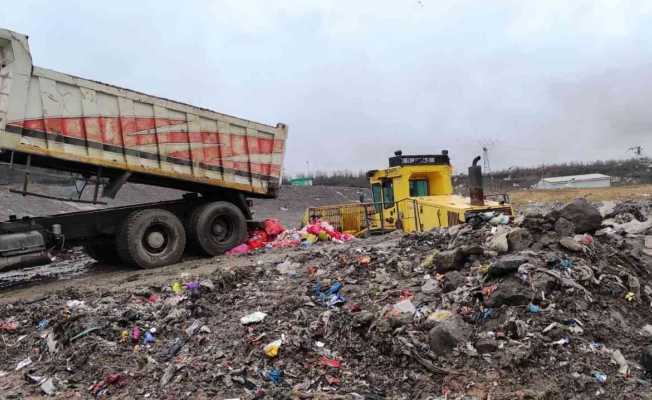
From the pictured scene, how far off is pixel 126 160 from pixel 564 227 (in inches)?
240

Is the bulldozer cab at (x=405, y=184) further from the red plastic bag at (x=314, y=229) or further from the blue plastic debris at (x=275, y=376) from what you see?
the blue plastic debris at (x=275, y=376)

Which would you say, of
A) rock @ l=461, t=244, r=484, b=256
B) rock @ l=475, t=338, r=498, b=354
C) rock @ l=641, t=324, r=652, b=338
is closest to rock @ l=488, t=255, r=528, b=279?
rock @ l=461, t=244, r=484, b=256

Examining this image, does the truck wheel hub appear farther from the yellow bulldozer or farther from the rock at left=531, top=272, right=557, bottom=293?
the rock at left=531, top=272, right=557, bottom=293

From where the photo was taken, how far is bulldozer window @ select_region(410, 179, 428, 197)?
10523 millimetres

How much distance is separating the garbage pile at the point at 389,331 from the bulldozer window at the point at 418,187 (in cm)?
475

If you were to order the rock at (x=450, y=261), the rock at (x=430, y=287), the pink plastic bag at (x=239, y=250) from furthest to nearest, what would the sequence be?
1. the pink plastic bag at (x=239, y=250)
2. the rock at (x=450, y=261)
3. the rock at (x=430, y=287)

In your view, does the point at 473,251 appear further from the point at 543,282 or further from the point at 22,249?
the point at 22,249

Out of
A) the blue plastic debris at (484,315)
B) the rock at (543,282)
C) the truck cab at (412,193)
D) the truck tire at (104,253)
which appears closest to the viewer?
the blue plastic debris at (484,315)

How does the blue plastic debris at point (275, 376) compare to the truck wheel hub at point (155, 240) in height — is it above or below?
below

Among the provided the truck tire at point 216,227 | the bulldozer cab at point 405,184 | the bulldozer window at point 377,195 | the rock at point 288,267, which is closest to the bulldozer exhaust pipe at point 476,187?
the bulldozer cab at point 405,184

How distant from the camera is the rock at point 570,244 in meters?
4.89

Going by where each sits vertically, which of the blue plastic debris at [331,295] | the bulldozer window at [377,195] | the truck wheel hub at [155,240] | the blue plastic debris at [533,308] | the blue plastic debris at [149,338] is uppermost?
the bulldozer window at [377,195]

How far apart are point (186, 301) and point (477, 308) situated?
9.22 feet

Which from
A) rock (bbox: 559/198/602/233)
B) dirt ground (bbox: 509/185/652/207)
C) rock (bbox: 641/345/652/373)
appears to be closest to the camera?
→ rock (bbox: 641/345/652/373)
